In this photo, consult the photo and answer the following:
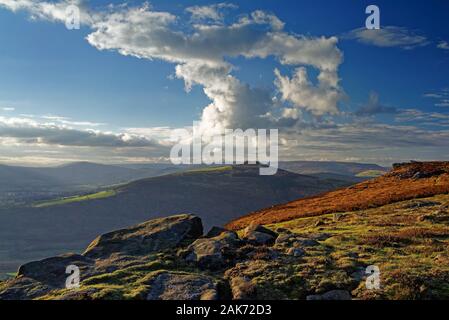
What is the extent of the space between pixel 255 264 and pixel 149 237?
10471mm

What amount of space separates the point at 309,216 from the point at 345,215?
18.1ft

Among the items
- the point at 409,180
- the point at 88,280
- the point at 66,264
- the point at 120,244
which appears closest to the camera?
the point at 88,280

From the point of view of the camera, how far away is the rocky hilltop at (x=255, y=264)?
20.7 metres

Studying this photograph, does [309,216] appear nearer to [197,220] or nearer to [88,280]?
[197,220]

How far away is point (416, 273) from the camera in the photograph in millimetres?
21547

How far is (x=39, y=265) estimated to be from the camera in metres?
26.8

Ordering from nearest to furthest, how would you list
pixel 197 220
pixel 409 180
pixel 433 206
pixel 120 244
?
pixel 120 244, pixel 197 220, pixel 433 206, pixel 409 180

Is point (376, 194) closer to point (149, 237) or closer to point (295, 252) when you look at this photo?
point (295, 252)

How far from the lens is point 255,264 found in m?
24.5

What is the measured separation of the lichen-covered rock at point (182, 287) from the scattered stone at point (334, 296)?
5.08m

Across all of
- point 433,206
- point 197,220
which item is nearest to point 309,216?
point 433,206

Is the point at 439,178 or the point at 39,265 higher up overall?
the point at 439,178

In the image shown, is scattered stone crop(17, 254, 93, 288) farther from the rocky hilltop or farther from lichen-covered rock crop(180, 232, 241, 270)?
lichen-covered rock crop(180, 232, 241, 270)

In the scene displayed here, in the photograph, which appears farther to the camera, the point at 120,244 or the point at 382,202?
the point at 382,202
